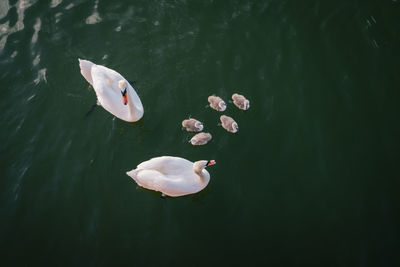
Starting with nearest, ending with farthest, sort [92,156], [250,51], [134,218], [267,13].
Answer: [134,218] → [92,156] → [250,51] → [267,13]

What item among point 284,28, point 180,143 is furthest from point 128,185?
point 284,28

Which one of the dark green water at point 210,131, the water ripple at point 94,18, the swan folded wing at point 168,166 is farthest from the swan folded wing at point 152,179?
the water ripple at point 94,18

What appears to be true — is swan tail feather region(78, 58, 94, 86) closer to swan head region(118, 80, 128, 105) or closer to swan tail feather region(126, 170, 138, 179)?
swan head region(118, 80, 128, 105)

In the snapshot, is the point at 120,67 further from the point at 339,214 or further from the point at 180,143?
the point at 339,214

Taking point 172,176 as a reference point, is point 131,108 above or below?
above

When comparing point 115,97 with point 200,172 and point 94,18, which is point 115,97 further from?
point 94,18

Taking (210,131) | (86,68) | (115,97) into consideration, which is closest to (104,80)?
(115,97)

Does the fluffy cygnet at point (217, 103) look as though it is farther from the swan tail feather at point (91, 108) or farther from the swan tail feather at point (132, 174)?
the swan tail feather at point (91, 108)
